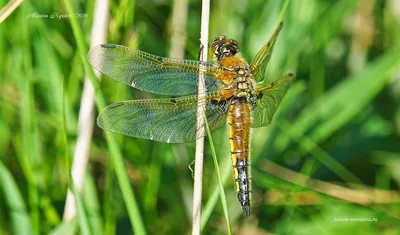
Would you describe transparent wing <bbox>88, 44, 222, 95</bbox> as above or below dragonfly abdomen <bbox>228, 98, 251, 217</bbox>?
above

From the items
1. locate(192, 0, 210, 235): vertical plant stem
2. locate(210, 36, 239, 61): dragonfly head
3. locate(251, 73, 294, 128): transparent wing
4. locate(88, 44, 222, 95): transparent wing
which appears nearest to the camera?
locate(192, 0, 210, 235): vertical plant stem

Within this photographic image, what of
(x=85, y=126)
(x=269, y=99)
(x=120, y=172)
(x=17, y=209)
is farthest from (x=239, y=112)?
(x=17, y=209)

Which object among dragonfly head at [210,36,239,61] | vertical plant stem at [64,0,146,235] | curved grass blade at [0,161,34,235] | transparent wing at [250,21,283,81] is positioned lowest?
curved grass blade at [0,161,34,235]

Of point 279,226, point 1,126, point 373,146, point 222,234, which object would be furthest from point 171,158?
point 373,146

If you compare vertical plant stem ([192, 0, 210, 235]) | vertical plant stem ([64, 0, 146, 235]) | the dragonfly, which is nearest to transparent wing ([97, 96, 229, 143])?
the dragonfly

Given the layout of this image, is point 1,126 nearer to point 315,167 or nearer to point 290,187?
point 290,187

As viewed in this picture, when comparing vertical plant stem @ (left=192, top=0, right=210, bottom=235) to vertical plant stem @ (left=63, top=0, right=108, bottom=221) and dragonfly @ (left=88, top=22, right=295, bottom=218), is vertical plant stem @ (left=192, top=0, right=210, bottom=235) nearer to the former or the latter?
dragonfly @ (left=88, top=22, right=295, bottom=218)

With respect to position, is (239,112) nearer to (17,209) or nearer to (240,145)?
(240,145)
